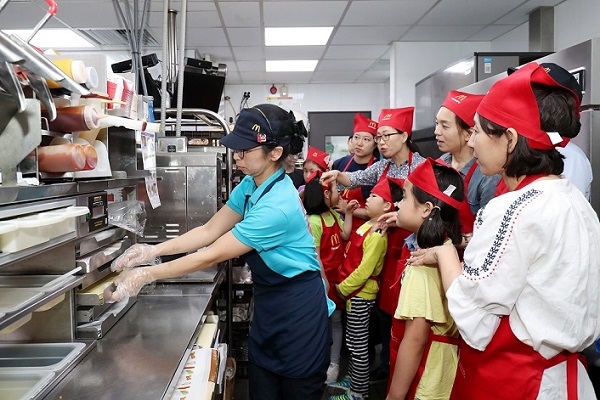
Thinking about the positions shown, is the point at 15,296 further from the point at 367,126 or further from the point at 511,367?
the point at 367,126

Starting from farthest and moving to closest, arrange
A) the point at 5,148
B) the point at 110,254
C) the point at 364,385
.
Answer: the point at 364,385, the point at 110,254, the point at 5,148

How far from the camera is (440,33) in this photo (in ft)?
17.9

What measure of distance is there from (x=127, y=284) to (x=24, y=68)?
29.2 inches

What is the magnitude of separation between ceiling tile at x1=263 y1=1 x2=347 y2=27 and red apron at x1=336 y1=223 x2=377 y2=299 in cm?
252

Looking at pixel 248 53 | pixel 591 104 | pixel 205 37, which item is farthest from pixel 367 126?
pixel 248 53

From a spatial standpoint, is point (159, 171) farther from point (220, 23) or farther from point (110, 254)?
point (220, 23)

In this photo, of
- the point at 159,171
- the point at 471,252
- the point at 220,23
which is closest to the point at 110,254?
the point at 159,171

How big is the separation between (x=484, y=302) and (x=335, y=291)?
1884mm

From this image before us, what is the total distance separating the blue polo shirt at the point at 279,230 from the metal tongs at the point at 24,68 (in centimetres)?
73

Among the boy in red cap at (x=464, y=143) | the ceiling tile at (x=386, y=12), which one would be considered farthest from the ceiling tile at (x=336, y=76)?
the boy in red cap at (x=464, y=143)

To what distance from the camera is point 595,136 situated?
208 centimetres

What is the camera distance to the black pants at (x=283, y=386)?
5.84ft

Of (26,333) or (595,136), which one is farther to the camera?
(595,136)

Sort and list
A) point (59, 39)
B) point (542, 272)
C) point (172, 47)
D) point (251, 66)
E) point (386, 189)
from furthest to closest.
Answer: point (251, 66), point (59, 39), point (172, 47), point (386, 189), point (542, 272)
